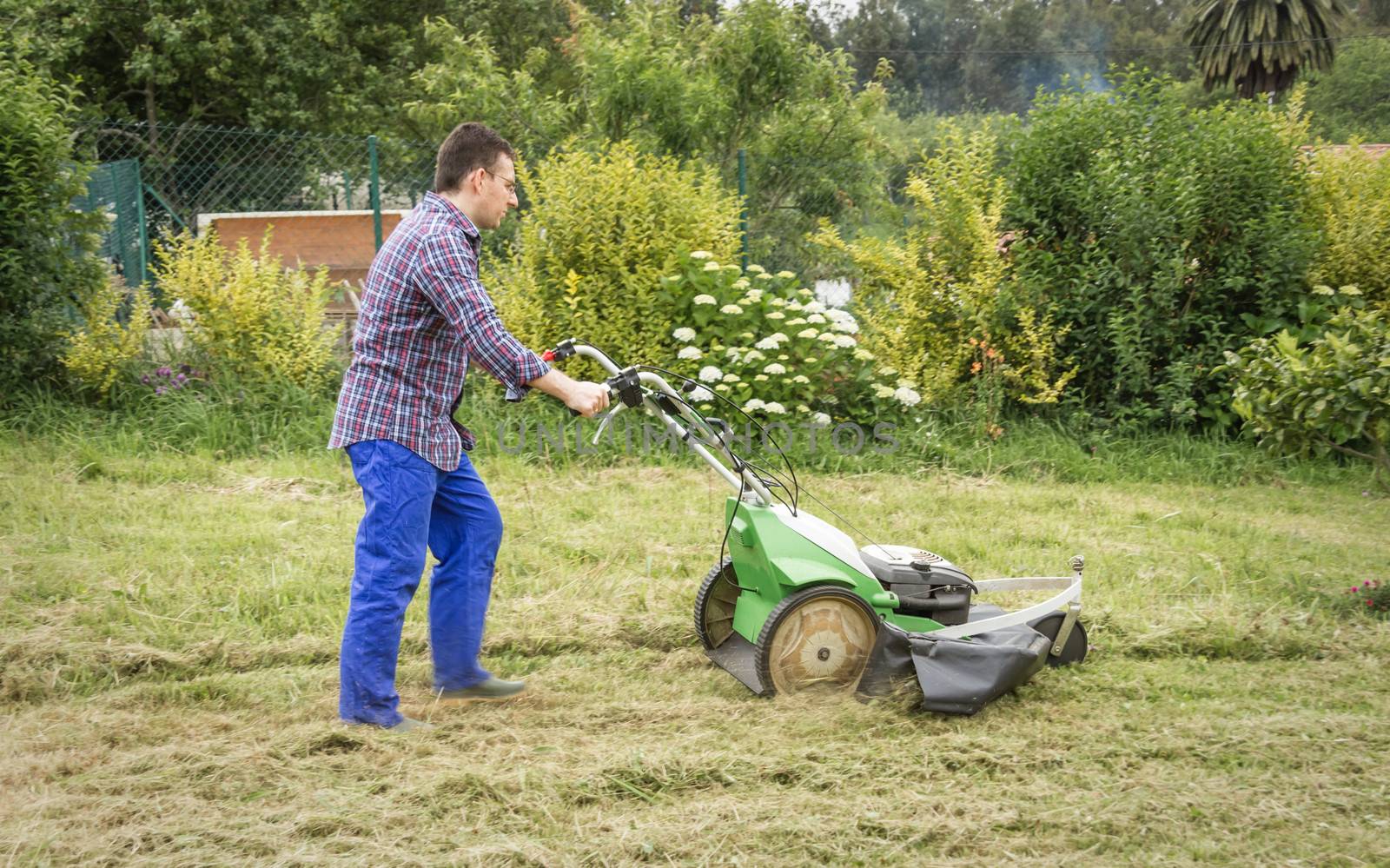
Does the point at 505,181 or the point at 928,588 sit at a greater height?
the point at 505,181

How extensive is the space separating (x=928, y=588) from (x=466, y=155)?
222 cm

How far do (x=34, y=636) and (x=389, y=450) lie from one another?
6.04 ft

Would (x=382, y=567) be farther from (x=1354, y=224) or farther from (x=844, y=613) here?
(x=1354, y=224)

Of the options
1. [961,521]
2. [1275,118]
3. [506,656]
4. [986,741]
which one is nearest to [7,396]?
[506,656]

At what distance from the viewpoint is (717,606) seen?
4.64m

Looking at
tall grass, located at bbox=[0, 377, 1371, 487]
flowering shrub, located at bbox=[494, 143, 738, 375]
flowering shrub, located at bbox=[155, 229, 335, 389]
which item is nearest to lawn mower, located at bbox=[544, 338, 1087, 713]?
tall grass, located at bbox=[0, 377, 1371, 487]

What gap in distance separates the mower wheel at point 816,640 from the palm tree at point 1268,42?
34.0 metres

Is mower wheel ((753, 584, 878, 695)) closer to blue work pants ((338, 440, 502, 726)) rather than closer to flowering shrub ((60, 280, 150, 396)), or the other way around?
blue work pants ((338, 440, 502, 726))

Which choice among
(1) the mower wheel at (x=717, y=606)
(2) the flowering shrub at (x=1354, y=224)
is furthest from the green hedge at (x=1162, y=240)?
(1) the mower wheel at (x=717, y=606)

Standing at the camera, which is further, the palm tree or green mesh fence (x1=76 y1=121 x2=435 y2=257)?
the palm tree

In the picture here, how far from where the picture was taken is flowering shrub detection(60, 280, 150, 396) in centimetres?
804

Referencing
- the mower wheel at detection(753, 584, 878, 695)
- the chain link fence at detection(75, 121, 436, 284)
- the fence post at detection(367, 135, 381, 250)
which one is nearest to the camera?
the mower wheel at detection(753, 584, 878, 695)

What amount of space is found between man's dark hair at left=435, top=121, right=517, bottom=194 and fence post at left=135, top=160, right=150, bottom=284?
780 cm

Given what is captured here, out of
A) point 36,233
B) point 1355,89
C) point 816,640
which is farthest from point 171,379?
point 1355,89
